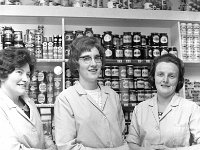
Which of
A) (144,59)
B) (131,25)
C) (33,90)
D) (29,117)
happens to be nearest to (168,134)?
(29,117)

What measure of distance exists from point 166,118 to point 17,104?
3.70ft

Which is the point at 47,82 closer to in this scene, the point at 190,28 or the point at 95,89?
the point at 95,89

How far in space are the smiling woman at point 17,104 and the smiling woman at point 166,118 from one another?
29.4 inches

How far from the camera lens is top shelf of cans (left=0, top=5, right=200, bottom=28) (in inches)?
147

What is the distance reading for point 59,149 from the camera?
2.28m

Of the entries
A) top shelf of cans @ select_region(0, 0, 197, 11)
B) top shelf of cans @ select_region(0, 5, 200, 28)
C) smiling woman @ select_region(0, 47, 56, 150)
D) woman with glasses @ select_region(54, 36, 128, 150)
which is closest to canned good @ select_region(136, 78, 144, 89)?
top shelf of cans @ select_region(0, 5, 200, 28)

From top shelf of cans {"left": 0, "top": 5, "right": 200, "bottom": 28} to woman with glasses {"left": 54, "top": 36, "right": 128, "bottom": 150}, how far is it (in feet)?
4.62

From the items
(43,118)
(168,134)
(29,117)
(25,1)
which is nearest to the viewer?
(29,117)

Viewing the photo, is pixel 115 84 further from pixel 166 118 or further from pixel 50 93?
pixel 166 118

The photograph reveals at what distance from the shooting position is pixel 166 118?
2582 millimetres

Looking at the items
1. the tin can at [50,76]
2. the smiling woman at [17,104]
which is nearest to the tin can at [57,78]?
the tin can at [50,76]

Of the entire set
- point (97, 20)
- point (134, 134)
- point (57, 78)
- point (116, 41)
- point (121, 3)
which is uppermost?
point (121, 3)

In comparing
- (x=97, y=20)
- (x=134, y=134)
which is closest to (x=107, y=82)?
(x=97, y=20)

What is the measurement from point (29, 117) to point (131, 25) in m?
2.44
